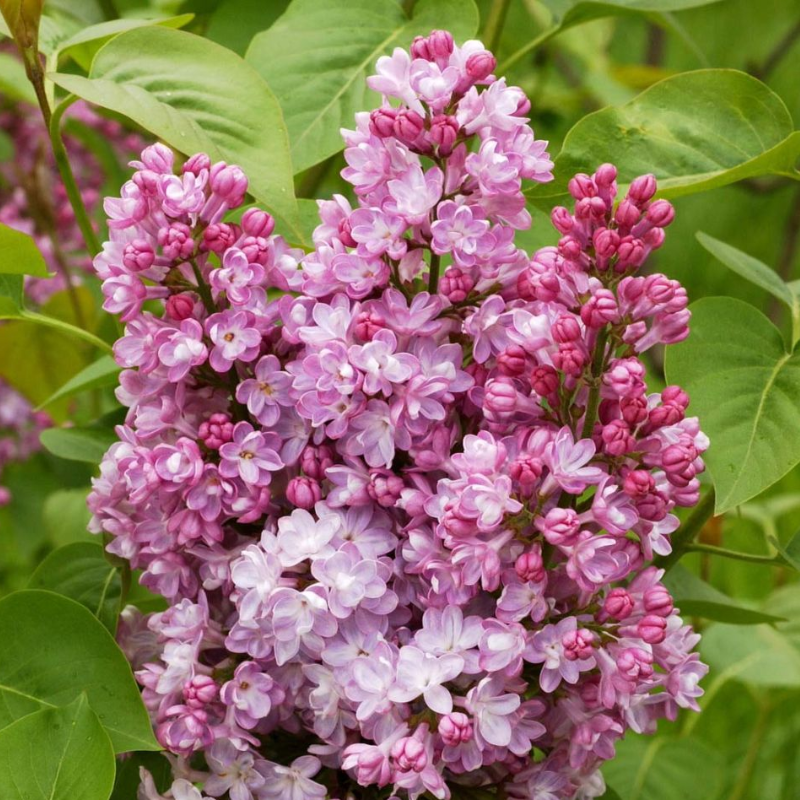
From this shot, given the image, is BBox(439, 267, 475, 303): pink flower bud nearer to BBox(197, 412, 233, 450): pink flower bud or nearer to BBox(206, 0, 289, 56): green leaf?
BBox(197, 412, 233, 450): pink flower bud

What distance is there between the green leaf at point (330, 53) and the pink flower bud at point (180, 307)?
193 mm

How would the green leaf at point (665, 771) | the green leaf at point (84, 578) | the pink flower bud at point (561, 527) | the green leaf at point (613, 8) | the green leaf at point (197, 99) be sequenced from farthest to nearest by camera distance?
the green leaf at point (665, 771) → the green leaf at point (613, 8) → the green leaf at point (84, 578) → the green leaf at point (197, 99) → the pink flower bud at point (561, 527)

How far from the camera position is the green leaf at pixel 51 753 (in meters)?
0.52

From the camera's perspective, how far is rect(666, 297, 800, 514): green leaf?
54 cm

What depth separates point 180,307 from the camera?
1.73ft

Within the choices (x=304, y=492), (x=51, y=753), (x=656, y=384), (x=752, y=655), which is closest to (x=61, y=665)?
(x=51, y=753)

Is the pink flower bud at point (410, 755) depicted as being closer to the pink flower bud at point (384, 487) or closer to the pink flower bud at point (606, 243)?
the pink flower bud at point (384, 487)

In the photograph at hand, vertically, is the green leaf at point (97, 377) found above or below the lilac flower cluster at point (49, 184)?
above

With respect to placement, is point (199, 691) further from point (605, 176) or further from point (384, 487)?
point (605, 176)

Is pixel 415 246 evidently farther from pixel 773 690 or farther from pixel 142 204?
pixel 773 690

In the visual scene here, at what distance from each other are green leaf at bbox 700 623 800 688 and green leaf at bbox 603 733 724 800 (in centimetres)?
8

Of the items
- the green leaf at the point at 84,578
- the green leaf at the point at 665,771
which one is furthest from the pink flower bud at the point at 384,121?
the green leaf at the point at 665,771

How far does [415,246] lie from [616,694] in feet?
0.70

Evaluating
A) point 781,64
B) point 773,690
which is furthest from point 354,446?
point 781,64
